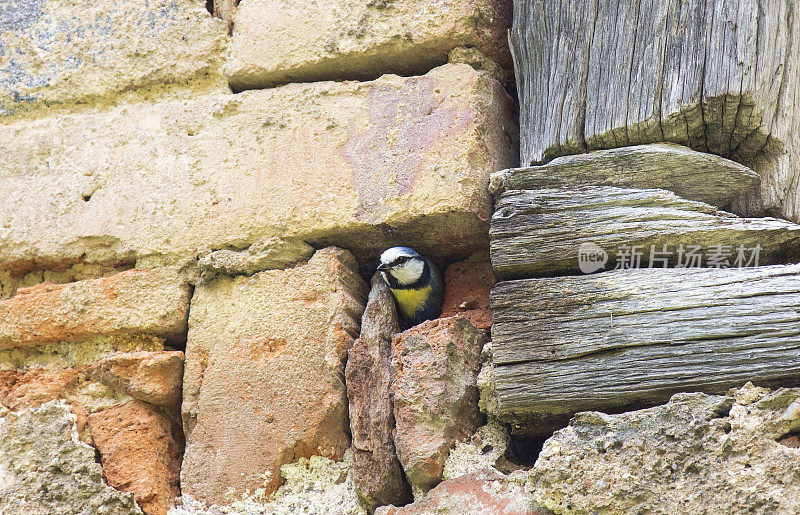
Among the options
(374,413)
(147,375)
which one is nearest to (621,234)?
(374,413)

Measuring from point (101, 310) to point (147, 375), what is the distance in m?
0.29

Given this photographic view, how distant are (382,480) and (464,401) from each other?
29cm

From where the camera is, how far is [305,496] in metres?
2.10

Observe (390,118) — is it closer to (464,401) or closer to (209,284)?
(209,284)

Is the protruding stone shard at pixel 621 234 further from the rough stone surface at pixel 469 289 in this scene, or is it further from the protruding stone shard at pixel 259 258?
the protruding stone shard at pixel 259 258

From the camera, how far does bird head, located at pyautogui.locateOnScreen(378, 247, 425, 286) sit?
7.83 feet

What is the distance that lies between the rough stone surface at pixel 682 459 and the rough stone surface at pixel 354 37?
1.36 meters

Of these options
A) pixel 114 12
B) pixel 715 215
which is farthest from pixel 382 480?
pixel 114 12

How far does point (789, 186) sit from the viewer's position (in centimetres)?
197

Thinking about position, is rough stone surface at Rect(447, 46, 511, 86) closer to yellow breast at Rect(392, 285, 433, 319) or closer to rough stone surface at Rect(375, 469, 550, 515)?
yellow breast at Rect(392, 285, 433, 319)

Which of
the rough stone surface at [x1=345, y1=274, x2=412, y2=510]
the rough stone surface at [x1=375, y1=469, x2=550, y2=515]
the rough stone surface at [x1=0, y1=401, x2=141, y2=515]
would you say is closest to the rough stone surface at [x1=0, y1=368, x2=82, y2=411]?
the rough stone surface at [x1=0, y1=401, x2=141, y2=515]

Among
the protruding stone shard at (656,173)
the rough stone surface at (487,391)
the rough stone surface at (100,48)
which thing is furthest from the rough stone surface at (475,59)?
the rough stone surface at (487,391)

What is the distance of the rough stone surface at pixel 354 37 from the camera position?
2549 millimetres

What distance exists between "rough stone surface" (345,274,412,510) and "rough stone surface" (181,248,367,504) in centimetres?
6
